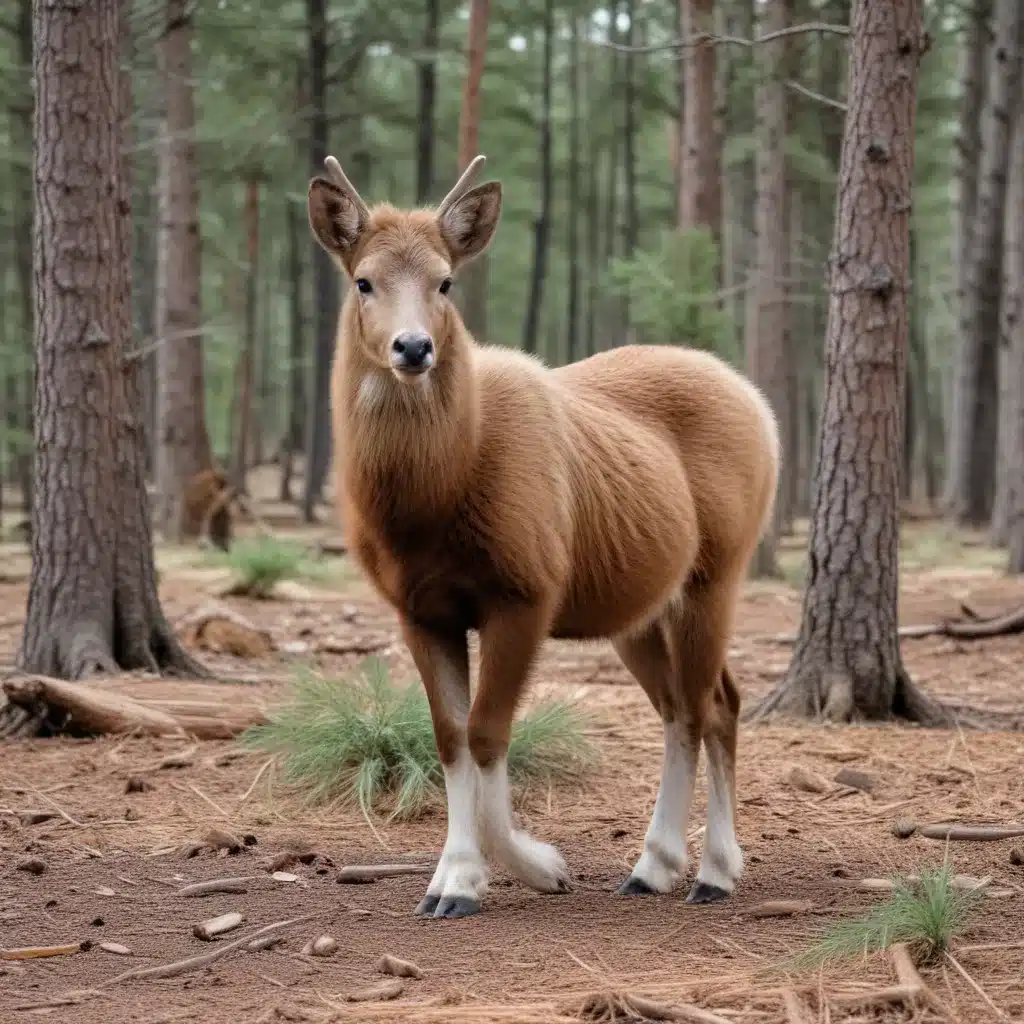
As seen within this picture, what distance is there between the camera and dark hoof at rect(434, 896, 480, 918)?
4.85m

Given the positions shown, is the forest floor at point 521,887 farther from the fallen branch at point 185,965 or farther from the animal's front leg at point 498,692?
the animal's front leg at point 498,692

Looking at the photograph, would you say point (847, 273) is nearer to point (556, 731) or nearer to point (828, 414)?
point (828, 414)

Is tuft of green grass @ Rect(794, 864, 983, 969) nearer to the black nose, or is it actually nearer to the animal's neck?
the animal's neck

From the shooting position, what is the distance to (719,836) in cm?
534

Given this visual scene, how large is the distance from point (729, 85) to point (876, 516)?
16.0m

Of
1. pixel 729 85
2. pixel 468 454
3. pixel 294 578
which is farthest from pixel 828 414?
pixel 729 85

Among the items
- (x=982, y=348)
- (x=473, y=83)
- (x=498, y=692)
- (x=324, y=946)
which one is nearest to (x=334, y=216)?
(x=498, y=692)

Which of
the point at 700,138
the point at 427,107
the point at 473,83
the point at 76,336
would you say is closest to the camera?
the point at 76,336

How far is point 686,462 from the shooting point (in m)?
5.74

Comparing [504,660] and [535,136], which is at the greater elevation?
[535,136]

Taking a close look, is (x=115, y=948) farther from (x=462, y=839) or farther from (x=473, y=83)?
(x=473, y=83)

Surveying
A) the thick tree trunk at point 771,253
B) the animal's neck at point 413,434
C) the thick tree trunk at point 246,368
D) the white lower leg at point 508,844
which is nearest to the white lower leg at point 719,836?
the white lower leg at point 508,844

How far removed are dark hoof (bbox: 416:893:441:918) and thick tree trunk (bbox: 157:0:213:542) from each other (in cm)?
1387

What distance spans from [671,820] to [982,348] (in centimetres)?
1862
